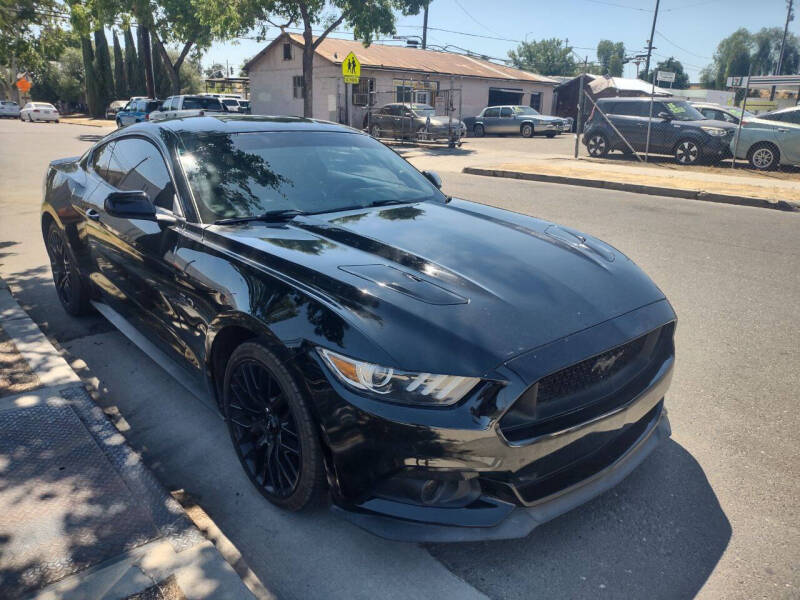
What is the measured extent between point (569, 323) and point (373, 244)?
1.03m

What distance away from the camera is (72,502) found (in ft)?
9.07

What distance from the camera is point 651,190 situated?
12.0 meters

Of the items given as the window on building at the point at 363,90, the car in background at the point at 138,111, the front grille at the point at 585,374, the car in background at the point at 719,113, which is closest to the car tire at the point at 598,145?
the car in background at the point at 719,113

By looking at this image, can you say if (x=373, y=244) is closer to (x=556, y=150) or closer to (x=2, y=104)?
(x=556, y=150)

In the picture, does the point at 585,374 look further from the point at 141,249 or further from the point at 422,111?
the point at 422,111

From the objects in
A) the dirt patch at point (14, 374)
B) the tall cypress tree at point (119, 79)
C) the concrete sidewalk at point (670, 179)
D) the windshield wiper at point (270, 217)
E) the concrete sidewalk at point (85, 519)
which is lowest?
the concrete sidewalk at point (85, 519)

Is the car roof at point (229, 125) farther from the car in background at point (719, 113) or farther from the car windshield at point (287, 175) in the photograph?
the car in background at point (719, 113)

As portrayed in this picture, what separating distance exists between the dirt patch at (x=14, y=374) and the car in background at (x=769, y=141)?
1599cm

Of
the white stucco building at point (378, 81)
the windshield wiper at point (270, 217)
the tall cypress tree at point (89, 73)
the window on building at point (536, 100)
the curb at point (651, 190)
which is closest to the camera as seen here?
the windshield wiper at point (270, 217)

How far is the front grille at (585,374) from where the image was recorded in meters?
2.29

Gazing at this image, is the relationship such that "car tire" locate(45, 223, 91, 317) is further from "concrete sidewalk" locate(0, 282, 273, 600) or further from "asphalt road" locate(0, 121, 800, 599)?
"concrete sidewalk" locate(0, 282, 273, 600)

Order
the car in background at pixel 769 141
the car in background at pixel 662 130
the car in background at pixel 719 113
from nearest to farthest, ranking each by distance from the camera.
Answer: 1. the car in background at pixel 769 141
2. the car in background at pixel 662 130
3. the car in background at pixel 719 113

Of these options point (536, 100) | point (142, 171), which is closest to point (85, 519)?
point (142, 171)

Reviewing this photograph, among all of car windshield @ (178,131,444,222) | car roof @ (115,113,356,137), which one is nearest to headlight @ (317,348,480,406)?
car windshield @ (178,131,444,222)
